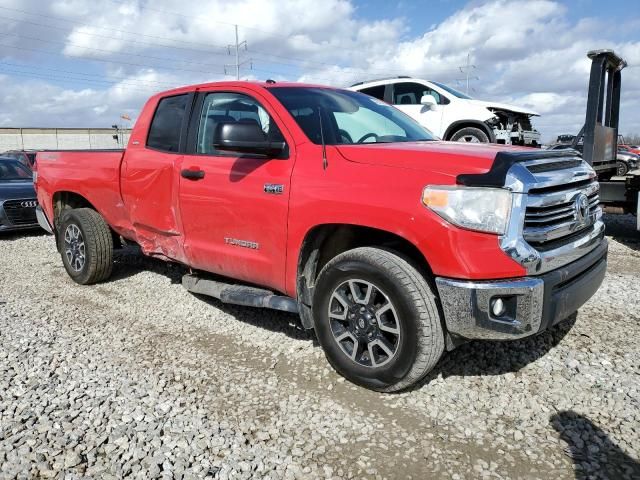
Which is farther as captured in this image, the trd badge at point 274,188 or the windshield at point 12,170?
the windshield at point 12,170

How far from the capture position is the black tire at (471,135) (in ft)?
34.7

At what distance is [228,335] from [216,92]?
6.42 feet

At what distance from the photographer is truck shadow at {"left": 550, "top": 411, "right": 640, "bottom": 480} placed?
96.4 inches

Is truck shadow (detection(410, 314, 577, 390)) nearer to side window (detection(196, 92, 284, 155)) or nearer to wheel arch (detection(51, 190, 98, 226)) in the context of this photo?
side window (detection(196, 92, 284, 155))

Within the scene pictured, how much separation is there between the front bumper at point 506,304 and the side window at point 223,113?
1858 mm

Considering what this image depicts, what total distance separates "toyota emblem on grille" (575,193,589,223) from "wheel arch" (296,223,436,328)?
968 mm

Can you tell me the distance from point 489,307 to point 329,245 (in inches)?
46.8

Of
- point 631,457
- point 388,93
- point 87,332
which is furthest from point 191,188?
point 388,93

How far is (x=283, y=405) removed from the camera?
10.2 feet

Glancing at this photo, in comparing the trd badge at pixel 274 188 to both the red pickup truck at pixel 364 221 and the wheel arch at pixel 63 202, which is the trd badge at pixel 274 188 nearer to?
the red pickup truck at pixel 364 221

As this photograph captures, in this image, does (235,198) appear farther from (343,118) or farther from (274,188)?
(343,118)

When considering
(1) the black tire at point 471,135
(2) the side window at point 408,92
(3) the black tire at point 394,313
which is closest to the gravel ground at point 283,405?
(3) the black tire at point 394,313

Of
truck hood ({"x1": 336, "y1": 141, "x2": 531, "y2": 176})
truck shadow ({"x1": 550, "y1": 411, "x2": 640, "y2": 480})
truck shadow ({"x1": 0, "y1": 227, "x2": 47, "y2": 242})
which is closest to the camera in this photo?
truck shadow ({"x1": 550, "y1": 411, "x2": 640, "y2": 480})

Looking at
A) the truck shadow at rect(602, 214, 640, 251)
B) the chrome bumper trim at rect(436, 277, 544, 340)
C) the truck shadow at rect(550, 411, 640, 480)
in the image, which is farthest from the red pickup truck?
the truck shadow at rect(602, 214, 640, 251)
